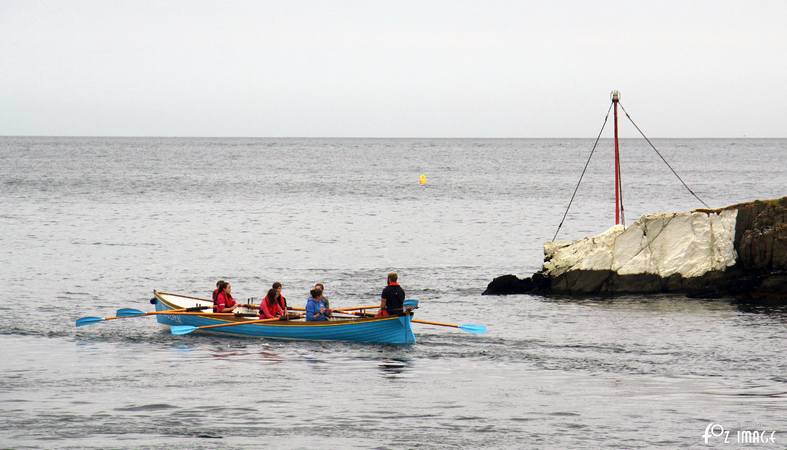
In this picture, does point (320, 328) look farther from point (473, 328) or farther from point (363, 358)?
point (473, 328)

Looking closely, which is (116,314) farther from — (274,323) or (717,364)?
(717,364)

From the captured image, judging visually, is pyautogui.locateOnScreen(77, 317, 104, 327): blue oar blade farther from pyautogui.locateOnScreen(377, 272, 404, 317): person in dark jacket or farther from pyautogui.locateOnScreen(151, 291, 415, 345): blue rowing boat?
pyautogui.locateOnScreen(377, 272, 404, 317): person in dark jacket

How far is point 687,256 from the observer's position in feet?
112

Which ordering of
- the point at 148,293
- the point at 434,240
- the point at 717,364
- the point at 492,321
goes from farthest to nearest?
the point at 434,240
the point at 148,293
the point at 492,321
the point at 717,364

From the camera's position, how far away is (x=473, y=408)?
2066 cm

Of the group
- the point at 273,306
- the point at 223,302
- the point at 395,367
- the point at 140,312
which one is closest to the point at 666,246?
the point at 395,367

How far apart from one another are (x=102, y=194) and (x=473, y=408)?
3029 inches

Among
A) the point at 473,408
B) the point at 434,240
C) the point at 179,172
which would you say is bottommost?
the point at 473,408

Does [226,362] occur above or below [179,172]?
below

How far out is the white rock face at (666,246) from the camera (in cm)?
3359

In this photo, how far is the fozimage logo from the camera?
18.0 metres

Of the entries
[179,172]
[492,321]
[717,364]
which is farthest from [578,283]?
[179,172]

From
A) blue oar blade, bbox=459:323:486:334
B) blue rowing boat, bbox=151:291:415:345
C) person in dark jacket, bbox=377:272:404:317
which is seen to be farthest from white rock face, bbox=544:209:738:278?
person in dark jacket, bbox=377:272:404:317

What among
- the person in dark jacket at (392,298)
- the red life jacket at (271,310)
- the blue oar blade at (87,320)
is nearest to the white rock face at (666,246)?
the person in dark jacket at (392,298)
